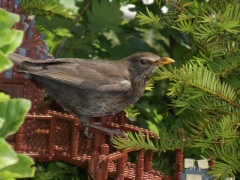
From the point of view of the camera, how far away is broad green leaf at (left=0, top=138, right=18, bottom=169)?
2.19 feet

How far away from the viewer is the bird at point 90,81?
241cm

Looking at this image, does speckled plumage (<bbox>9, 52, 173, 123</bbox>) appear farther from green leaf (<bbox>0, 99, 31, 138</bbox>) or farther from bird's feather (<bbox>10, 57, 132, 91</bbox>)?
green leaf (<bbox>0, 99, 31, 138</bbox>)

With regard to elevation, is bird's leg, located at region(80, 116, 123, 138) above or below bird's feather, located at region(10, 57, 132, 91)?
below

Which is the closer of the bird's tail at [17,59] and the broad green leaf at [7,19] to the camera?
the broad green leaf at [7,19]

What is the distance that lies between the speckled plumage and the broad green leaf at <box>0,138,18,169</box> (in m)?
1.72

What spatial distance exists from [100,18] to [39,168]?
106 centimetres

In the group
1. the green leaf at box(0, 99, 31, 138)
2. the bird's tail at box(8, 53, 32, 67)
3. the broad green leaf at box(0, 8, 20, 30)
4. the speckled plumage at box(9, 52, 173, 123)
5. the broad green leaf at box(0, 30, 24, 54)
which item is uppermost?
the bird's tail at box(8, 53, 32, 67)

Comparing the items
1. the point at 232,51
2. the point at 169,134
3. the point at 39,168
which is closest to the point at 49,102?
the point at 39,168

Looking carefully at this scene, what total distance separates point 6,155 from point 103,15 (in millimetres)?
2378

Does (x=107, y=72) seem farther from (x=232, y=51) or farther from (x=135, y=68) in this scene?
(x=232, y=51)

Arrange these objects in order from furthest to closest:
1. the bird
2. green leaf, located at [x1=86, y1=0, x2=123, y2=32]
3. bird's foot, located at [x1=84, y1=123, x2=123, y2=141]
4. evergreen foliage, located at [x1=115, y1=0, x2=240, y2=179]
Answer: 1. green leaf, located at [x1=86, y1=0, x2=123, y2=32]
2. the bird
3. bird's foot, located at [x1=84, y1=123, x2=123, y2=141]
4. evergreen foliage, located at [x1=115, y1=0, x2=240, y2=179]

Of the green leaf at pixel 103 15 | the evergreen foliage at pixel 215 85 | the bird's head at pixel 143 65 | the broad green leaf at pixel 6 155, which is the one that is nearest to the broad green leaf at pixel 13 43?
the broad green leaf at pixel 6 155

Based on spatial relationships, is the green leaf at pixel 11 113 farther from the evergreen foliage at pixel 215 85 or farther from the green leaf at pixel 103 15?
the green leaf at pixel 103 15

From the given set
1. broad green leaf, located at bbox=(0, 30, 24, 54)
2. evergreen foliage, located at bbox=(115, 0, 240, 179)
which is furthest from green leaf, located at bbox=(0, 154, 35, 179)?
evergreen foliage, located at bbox=(115, 0, 240, 179)
